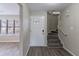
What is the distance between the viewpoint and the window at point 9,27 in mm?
9047

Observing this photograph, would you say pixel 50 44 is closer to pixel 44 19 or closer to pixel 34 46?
pixel 34 46

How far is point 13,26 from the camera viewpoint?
9273 mm

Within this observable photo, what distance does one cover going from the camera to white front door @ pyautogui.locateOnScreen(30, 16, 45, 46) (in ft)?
24.8

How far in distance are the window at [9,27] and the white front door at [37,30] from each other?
2124 millimetres

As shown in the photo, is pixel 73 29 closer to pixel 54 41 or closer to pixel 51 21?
pixel 54 41

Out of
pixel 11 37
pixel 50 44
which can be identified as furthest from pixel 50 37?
pixel 11 37

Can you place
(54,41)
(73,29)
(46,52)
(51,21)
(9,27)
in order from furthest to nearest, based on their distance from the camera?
(51,21) → (9,27) → (54,41) → (46,52) → (73,29)

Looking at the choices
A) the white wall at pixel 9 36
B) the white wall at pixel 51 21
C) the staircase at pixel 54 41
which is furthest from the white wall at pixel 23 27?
the white wall at pixel 51 21

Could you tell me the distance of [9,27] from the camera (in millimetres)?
9203

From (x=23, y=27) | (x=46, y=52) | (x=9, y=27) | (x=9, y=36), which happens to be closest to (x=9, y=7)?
(x=23, y=27)

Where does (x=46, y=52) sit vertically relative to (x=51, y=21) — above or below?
below

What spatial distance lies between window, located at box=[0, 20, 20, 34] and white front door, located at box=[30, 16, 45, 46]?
2124 millimetres

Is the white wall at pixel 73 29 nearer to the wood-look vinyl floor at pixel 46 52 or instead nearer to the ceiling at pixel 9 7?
the wood-look vinyl floor at pixel 46 52

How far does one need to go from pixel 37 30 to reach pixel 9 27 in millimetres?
2711
